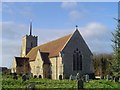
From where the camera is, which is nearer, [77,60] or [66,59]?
[66,59]

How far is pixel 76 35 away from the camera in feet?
145

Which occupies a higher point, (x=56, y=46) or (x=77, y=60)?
(x=56, y=46)

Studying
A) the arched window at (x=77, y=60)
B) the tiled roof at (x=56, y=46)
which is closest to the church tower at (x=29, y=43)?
the tiled roof at (x=56, y=46)

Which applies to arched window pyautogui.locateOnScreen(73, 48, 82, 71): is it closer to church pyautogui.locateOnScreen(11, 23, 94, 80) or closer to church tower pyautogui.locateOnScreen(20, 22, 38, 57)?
church pyautogui.locateOnScreen(11, 23, 94, 80)

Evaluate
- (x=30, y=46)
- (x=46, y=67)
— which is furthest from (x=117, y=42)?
(x=30, y=46)

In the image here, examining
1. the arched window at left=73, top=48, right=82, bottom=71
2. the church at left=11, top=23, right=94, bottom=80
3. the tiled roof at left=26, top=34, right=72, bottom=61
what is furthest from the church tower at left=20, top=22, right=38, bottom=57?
the arched window at left=73, top=48, right=82, bottom=71

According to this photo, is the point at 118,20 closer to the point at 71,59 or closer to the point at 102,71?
the point at 71,59

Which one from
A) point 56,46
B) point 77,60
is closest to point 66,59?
point 77,60

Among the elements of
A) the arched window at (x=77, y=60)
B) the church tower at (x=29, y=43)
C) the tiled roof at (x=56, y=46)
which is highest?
the church tower at (x=29, y=43)

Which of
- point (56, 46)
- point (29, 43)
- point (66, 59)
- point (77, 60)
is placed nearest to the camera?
point (66, 59)

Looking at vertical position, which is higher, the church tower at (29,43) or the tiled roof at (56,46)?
the church tower at (29,43)

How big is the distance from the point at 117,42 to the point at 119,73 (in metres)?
3.14

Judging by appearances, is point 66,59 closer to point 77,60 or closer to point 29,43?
point 77,60

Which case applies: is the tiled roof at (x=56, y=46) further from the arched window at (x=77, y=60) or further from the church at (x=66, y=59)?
the arched window at (x=77, y=60)
